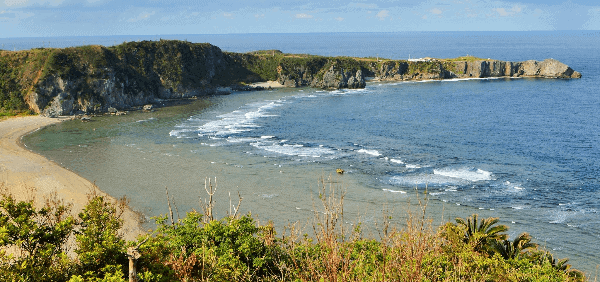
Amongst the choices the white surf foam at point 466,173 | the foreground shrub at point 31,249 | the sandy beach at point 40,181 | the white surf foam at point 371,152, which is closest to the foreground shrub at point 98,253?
the foreground shrub at point 31,249

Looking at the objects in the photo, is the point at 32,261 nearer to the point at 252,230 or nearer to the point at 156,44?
the point at 252,230

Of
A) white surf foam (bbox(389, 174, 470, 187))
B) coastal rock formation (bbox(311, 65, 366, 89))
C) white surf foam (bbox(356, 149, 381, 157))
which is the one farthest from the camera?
coastal rock formation (bbox(311, 65, 366, 89))

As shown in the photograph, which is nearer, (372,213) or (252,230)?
(252,230)

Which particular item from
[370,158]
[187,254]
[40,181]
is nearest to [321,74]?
[370,158]

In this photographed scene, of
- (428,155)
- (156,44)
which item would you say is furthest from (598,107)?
(156,44)

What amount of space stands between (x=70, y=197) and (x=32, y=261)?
33.3 metres

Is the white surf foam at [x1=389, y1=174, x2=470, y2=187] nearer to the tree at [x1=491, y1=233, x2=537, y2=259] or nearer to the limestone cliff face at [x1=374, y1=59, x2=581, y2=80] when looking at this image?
the tree at [x1=491, y1=233, x2=537, y2=259]

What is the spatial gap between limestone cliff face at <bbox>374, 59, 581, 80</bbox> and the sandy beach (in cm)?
12901

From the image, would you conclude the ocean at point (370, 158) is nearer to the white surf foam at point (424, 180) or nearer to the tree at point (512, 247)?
the white surf foam at point (424, 180)

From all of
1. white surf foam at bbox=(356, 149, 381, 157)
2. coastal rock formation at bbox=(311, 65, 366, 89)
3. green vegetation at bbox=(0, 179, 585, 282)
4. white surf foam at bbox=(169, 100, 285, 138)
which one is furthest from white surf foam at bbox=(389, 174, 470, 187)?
coastal rock formation at bbox=(311, 65, 366, 89)

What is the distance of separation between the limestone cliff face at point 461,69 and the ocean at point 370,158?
5850 centimetres

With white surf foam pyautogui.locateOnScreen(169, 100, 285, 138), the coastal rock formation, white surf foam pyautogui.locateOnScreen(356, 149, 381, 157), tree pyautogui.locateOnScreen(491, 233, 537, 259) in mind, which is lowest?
white surf foam pyautogui.locateOnScreen(356, 149, 381, 157)

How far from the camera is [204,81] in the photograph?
13825cm

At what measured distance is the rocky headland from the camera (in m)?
98.1
